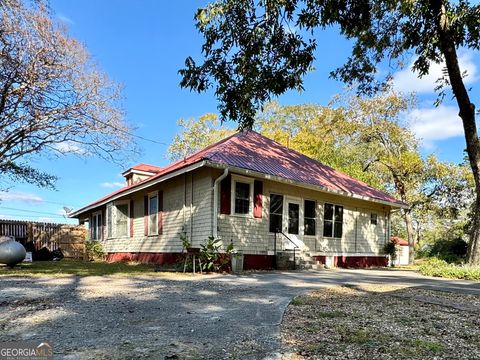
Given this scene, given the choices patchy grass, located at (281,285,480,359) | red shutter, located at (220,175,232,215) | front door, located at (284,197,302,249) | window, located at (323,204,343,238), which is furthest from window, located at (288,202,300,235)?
patchy grass, located at (281,285,480,359)

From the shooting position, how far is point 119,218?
58.3 ft

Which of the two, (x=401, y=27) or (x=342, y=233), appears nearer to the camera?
(x=401, y=27)

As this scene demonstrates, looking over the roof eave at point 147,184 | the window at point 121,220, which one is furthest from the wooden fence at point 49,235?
the window at point 121,220

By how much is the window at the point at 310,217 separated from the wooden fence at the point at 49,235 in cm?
1138

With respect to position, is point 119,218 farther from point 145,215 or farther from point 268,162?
point 268,162

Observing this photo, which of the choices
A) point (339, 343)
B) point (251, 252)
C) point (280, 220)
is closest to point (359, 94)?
point (280, 220)

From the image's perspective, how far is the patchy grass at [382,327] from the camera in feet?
11.8

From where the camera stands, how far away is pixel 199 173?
41.0 feet

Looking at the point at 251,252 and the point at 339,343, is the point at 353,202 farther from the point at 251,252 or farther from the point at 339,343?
the point at 339,343

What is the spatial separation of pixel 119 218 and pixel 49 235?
462 cm

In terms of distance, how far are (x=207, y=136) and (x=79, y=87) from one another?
22.1 m

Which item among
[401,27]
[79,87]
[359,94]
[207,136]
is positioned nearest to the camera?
[401,27]

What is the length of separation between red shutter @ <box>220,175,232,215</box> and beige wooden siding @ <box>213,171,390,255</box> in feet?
0.68

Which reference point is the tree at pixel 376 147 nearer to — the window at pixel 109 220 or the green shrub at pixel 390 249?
the green shrub at pixel 390 249
